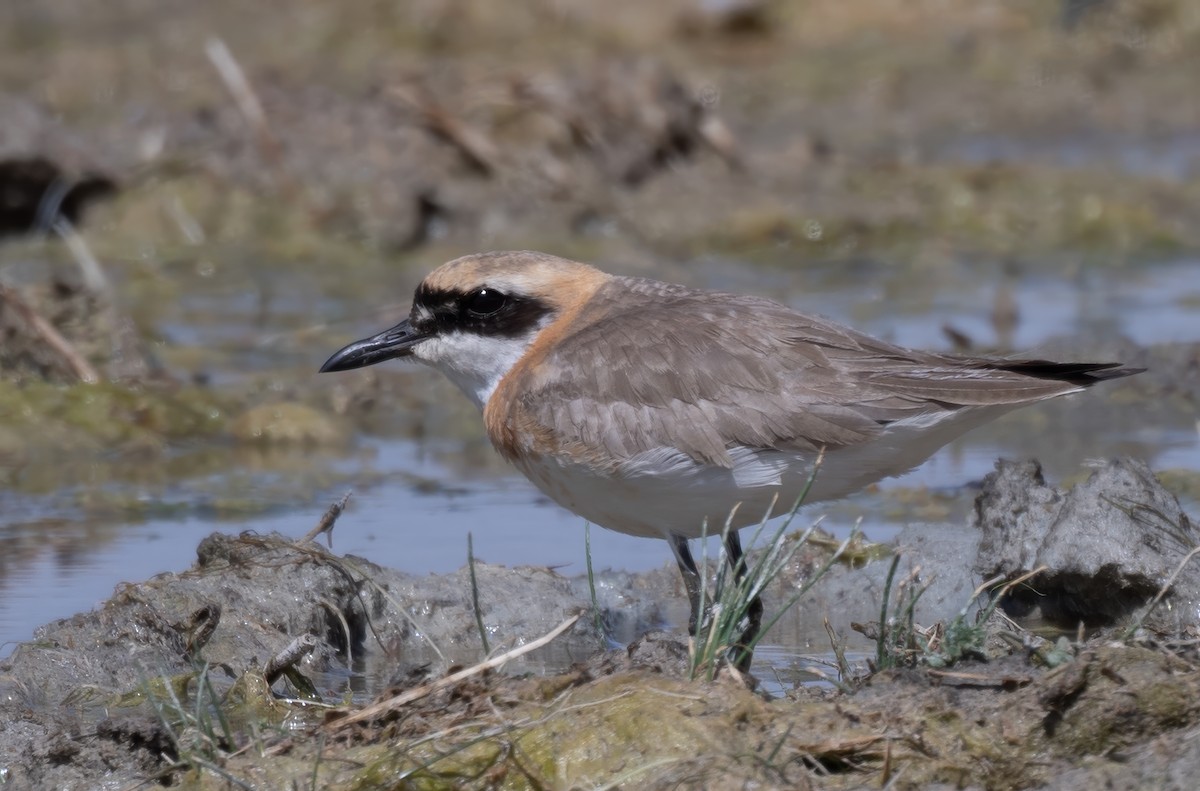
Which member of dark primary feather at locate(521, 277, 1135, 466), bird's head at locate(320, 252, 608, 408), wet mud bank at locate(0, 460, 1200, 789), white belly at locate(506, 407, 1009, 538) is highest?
→ bird's head at locate(320, 252, 608, 408)

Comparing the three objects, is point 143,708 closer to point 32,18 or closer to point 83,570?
point 83,570

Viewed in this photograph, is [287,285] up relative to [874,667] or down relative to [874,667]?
up

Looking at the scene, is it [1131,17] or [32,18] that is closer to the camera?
[1131,17]

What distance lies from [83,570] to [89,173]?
289 inches

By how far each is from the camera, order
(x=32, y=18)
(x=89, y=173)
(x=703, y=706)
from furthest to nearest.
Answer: (x=32, y=18) → (x=89, y=173) → (x=703, y=706)

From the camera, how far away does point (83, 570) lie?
23.3 ft

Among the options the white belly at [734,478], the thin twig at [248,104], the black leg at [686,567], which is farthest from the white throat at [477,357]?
the thin twig at [248,104]

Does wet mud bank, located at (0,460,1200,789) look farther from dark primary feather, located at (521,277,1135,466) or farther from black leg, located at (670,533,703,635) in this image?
dark primary feather, located at (521,277,1135,466)

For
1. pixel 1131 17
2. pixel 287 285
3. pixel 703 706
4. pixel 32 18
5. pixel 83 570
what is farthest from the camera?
pixel 32 18

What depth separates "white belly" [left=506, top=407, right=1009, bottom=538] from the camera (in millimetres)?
5516

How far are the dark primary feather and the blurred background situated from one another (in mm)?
1547

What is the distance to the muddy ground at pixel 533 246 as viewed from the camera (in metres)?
4.43

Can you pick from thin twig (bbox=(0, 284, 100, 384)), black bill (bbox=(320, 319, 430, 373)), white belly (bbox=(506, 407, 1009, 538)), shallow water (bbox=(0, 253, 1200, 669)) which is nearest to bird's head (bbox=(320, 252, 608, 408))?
black bill (bbox=(320, 319, 430, 373))

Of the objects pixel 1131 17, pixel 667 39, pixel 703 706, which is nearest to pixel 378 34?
pixel 667 39
